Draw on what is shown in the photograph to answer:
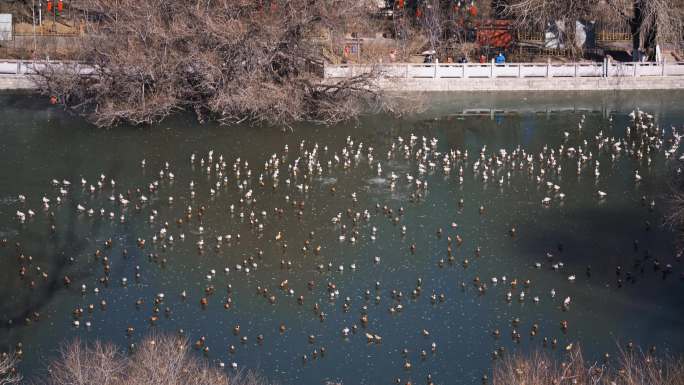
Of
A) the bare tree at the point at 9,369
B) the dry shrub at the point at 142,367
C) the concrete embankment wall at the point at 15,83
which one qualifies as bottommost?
the bare tree at the point at 9,369

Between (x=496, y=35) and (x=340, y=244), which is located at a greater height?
(x=496, y=35)

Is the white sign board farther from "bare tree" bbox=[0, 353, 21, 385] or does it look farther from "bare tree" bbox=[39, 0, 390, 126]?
"bare tree" bbox=[0, 353, 21, 385]

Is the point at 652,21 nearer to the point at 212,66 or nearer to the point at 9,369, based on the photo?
the point at 212,66

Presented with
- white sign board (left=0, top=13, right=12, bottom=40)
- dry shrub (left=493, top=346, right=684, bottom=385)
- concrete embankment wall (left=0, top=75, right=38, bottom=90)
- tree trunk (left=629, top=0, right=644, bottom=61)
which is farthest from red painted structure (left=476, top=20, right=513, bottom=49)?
dry shrub (left=493, top=346, right=684, bottom=385)

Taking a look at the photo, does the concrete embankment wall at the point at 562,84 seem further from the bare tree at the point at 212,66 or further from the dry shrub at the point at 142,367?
the dry shrub at the point at 142,367

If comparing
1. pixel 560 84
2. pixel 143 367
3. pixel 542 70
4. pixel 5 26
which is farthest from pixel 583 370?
pixel 5 26

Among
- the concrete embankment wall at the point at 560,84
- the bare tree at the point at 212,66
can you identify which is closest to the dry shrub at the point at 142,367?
the bare tree at the point at 212,66
